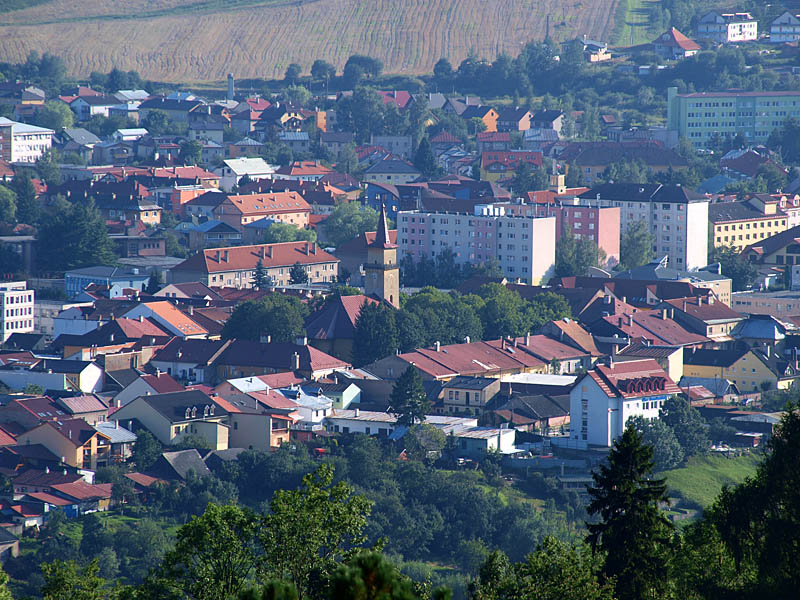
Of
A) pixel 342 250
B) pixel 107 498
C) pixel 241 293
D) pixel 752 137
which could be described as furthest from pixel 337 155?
pixel 107 498

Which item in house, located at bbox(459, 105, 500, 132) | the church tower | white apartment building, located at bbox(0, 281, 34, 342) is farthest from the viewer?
house, located at bbox(459, 105, 500, 132)

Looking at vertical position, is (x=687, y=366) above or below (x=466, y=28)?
below

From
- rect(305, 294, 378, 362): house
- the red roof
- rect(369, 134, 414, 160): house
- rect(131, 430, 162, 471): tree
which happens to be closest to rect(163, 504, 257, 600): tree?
rect(131, 430, 162, 471): tree

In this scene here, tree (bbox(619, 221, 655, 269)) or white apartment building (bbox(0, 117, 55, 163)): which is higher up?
white apartment building (bbox(0, 117, 55, 163))

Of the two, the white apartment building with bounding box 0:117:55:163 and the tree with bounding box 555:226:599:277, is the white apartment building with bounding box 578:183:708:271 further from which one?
the white apartment building with bounding box 0:117:55:163

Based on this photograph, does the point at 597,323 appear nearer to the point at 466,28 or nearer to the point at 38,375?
the point at 38,375

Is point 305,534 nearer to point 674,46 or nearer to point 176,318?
point 176,318

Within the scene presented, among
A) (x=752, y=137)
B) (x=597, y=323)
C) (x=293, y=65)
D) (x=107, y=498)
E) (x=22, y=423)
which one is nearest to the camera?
(x=107, y=498)
